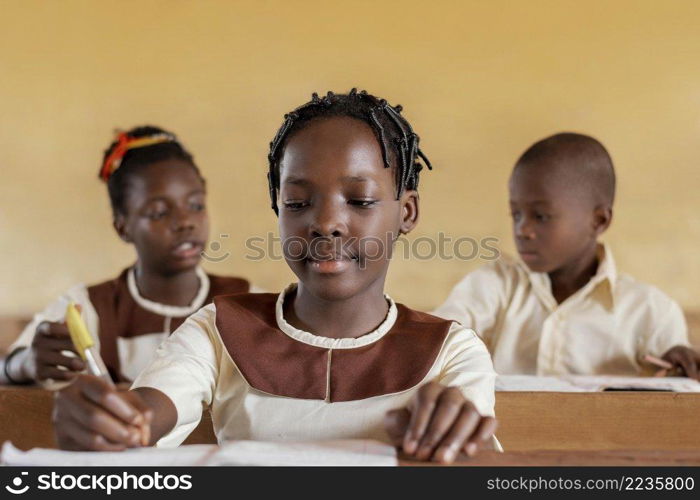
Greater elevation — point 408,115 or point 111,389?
point 408,115

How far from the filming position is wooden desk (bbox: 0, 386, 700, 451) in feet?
4.87

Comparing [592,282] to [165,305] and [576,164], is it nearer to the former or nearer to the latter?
[576,164]

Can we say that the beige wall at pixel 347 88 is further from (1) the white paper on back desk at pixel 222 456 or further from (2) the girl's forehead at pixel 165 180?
(1) the white paper on back desk at pixel 222 456

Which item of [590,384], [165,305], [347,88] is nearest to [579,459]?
[590,384]

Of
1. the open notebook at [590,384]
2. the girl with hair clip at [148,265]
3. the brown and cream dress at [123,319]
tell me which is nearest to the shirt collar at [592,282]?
the open notebook at [590,384]

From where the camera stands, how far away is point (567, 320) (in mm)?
2449

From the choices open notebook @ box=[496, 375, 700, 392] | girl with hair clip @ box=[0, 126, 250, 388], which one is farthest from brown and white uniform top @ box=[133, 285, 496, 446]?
girl with hair clip @ box=[0, 126, 250, 388]

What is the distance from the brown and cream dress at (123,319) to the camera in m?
2.36

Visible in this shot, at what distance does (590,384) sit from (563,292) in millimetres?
782

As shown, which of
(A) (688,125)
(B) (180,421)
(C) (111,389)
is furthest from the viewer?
(A) (688,125)

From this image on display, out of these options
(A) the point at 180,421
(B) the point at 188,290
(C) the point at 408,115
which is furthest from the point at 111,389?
(C) the point at 408,115

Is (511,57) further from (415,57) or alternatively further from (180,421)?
(180,421)

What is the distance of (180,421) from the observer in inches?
46.4
